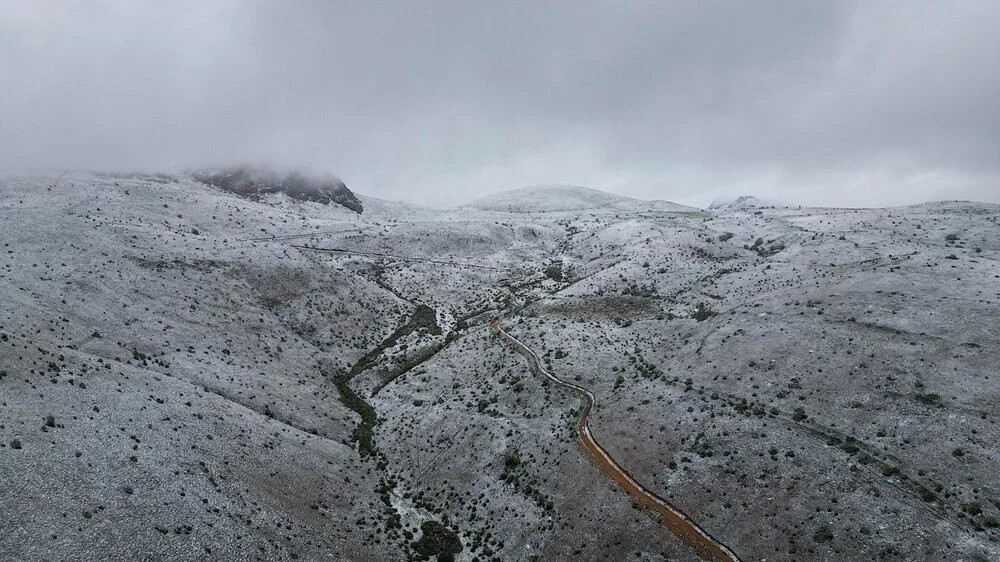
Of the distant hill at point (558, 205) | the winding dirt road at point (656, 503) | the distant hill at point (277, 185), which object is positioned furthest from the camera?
the distant hill at point (558, 205)

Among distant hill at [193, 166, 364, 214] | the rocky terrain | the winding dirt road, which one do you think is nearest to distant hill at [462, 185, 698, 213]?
distant hill at [193, 166, 364, 214]

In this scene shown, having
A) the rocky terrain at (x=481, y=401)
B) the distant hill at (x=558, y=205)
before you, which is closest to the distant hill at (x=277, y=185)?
the rocky terrain at (x=481, y=401)

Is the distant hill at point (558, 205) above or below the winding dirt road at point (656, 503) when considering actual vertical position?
above

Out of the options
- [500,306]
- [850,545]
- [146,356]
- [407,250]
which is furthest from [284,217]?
[850,545]

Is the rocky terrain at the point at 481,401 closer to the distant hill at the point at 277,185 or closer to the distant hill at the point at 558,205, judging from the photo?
the distant hill at the point at 277,185

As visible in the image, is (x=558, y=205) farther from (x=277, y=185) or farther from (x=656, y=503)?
(x=656, y=503)

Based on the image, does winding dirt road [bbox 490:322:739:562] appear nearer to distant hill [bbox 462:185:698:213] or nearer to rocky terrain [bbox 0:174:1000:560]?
rocky terrain [bbox 0:174:1000:560]

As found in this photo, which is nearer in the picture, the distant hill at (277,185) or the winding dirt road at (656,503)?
the winding dirt road at (656,503)

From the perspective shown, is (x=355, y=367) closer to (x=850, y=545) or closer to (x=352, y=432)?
(x=352, y=432)
